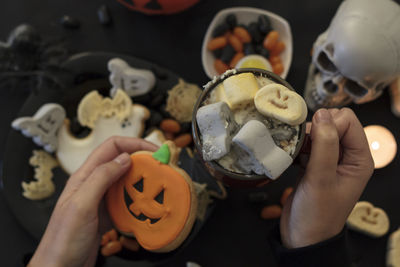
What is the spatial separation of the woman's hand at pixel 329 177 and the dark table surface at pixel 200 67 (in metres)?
0.41

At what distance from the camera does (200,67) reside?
3.98 ft

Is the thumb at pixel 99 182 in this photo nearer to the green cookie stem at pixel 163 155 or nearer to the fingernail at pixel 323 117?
the green cookie stem at pixel 163 155

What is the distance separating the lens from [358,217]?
108 cm

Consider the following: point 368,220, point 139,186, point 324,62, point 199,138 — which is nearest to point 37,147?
point 139,186

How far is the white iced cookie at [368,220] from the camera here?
108 cm

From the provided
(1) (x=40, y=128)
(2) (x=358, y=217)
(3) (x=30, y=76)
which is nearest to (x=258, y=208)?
(2) (x=358, y=217)

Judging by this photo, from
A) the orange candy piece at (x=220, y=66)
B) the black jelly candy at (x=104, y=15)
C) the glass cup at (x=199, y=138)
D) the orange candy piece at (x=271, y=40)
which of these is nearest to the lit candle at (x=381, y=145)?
the orange candy piece at (x=271, y=40)

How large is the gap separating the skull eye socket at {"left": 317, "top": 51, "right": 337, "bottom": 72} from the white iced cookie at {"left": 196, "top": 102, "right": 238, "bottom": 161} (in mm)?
571

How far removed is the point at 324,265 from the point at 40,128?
0.89 meters

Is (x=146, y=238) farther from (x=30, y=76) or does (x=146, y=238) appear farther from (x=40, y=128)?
(x=30, y=76)

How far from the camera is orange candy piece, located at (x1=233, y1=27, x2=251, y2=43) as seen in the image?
115 cm

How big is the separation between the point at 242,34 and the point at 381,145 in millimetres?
611

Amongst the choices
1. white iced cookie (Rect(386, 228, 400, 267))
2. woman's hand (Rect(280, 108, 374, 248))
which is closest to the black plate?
woman's hand (Rect(280, 108, 374, 248))

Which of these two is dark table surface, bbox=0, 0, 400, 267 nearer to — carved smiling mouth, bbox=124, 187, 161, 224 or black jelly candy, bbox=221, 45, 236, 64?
black jelly candy, bbox=221, 45, 236, 64
